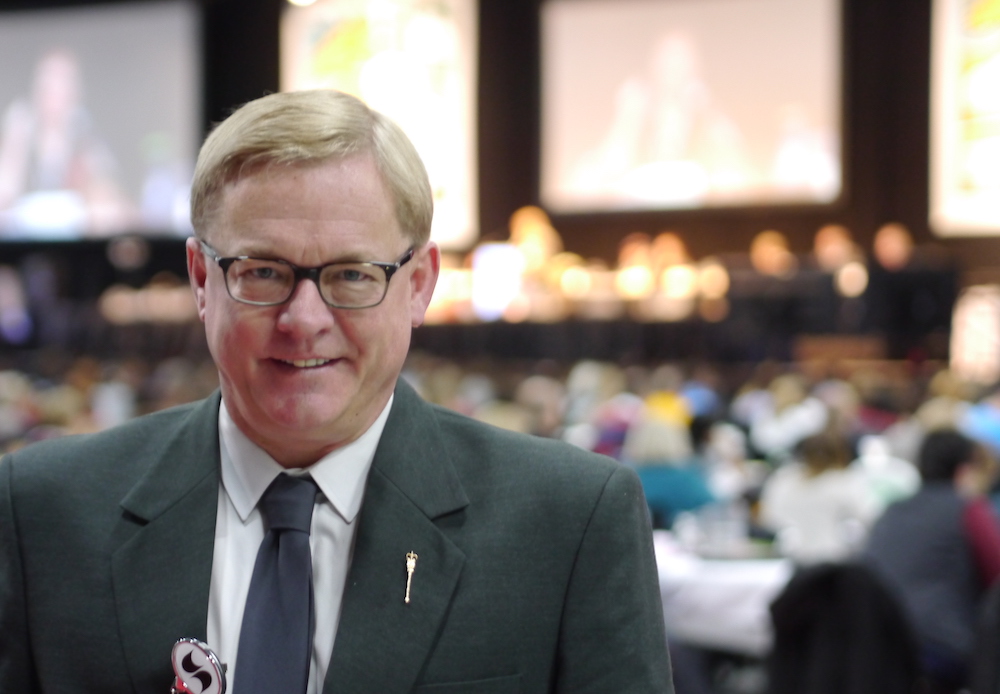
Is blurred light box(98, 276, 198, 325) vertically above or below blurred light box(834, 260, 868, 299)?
below

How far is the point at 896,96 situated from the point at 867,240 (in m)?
1.56

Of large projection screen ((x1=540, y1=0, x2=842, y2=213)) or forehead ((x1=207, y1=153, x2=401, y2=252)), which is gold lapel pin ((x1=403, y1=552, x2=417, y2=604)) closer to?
forehead ((x1=207, y1=153, x2=401, y2=252))

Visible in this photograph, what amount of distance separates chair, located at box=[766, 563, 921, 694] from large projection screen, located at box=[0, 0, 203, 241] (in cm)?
1148

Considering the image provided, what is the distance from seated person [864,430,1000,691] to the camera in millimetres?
3619

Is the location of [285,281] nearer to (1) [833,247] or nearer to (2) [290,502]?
(2) [290,502]

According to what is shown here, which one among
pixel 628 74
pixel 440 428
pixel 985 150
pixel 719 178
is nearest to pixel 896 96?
pixel 985 150

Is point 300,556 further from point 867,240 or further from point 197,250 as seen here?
point 867,240

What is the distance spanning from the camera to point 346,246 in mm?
1084

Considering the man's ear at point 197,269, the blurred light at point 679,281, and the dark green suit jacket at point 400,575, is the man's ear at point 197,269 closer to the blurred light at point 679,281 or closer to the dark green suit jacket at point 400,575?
the dark green suit jacket at point 400,575

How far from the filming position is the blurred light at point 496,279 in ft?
36.7

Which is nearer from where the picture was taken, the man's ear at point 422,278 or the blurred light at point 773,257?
the man's ear at point 422,278

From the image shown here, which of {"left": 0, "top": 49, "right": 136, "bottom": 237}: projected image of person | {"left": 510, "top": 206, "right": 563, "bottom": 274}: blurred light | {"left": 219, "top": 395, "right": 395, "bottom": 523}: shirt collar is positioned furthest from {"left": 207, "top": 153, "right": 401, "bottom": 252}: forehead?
{"left": 0, "top": 49, "right": 136, "bottom": 237}: projected image of person

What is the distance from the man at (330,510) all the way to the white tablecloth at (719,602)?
256 cm

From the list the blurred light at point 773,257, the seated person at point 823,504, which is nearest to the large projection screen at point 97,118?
the blurred light at point 773,257
